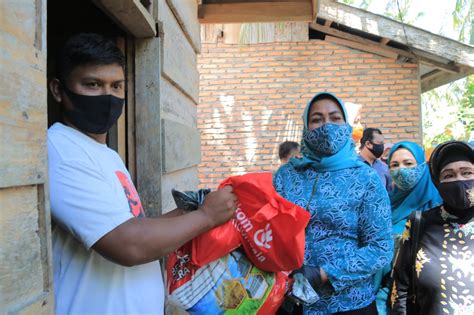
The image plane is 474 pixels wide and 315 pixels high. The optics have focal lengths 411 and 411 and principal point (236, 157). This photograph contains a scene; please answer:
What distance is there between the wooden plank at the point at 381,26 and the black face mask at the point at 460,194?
17.4ft

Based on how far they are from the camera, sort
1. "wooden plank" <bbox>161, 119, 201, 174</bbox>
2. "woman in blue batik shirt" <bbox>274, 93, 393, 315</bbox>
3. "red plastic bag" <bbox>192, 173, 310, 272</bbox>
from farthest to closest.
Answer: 1. "wooden plank" <bbox>161, 119, 201, 174</bbox>
2. "woman in blue batik shirt" <bbox>274, 93, 393, 315</bbox>
3. "red plastic bag" <bbox>192, 173, 310, 272</bbox>

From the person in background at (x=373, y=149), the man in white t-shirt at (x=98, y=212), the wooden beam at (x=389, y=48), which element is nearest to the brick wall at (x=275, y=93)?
the wooden beam at (x=389, y=48)

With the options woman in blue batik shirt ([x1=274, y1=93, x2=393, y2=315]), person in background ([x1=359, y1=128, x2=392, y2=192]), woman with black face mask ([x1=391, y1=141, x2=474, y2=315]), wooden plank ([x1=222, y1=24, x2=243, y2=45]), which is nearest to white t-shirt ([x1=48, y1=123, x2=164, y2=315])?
woman in blue batik shirt ([x1=274, y1=93, x2=393, y2=315])

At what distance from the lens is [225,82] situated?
782 centimetres

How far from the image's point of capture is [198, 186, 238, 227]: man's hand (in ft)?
4.44

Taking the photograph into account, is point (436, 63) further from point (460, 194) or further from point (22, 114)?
point (22, 114)

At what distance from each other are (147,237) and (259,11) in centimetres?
283

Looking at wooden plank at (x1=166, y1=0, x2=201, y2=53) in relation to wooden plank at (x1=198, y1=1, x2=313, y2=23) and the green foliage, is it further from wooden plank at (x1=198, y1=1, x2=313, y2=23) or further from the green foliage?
the green foliage

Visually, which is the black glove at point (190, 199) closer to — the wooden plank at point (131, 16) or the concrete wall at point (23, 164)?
the concrete wall at point (23, 164)

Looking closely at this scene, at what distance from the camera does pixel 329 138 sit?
80.8 inches

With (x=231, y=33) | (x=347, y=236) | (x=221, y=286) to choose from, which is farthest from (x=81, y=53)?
(x=231, y=33)

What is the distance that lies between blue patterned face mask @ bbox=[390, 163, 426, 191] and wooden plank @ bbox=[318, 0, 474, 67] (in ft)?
14.1

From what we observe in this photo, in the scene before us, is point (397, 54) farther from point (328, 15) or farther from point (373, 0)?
point (373, 0)

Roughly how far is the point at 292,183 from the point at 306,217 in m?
0.59
